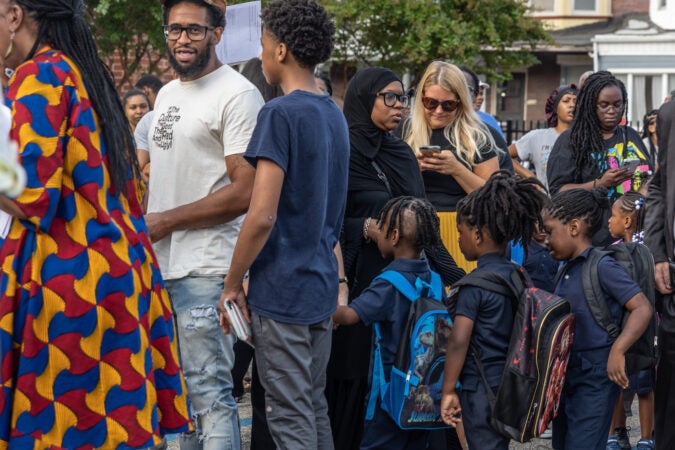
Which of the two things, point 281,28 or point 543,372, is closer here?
point 281,28

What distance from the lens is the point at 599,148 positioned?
6504mm

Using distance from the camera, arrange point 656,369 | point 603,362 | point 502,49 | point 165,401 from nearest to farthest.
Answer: point 165,401, point 603,362, point 656,369, point 502,49

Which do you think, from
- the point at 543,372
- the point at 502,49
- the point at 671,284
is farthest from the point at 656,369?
the point at 502,49

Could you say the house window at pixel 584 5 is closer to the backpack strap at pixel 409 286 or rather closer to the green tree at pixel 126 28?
the green tree at pixel 126 28

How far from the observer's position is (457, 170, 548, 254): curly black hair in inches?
186

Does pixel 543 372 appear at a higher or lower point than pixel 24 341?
lower

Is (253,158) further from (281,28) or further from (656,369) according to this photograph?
(656,369)

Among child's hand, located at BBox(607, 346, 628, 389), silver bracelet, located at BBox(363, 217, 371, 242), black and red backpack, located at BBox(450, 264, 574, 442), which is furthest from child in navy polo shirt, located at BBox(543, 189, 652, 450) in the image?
silver bracelet, located at BBox(363, 217, 371, 242)

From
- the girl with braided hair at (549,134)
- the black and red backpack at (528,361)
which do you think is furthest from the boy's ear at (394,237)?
the girl with braided hair at (549,134)

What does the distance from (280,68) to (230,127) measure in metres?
0.32

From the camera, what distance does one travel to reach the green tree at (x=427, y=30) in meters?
21.6

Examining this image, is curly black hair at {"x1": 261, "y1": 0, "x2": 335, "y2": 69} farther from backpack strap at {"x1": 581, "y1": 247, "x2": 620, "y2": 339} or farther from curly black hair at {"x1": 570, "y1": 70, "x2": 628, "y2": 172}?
curly black hair at {"x1": 570, "y1": 70, "x2": 628, "y2": 172}

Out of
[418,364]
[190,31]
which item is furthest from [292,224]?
[418,364]

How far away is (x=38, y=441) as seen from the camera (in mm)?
3221
